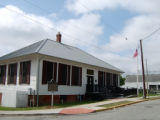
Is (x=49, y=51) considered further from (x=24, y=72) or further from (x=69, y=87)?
(x=69, y=87)

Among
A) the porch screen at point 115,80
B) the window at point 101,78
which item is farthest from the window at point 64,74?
the porch screen at point 115,80

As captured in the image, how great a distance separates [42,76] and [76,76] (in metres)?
4.87

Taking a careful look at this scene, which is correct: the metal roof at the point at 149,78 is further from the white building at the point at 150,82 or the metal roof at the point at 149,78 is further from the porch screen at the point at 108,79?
the porch screen at the point at 108,79

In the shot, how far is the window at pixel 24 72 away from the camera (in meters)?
18.6

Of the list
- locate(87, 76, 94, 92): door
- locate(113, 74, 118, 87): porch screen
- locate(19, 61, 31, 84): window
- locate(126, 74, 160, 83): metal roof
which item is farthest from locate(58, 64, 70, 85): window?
locate(126, 74, 160, 83): metal roof

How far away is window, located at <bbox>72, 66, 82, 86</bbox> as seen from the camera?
839 inches

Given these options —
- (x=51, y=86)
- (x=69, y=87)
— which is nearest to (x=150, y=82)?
(x=69, y=87)

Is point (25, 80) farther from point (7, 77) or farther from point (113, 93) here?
point (113, 93)

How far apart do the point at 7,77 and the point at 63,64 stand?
21.7 feet

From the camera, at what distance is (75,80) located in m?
21.5

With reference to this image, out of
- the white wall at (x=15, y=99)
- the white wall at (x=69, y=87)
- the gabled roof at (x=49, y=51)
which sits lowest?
the white wall at (x=15, y=99)

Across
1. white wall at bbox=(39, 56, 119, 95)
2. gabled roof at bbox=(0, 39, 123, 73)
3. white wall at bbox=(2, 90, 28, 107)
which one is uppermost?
gabled roof at bbox=(0, 39, 123, 73)

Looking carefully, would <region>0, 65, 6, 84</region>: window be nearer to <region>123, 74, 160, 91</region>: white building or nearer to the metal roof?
<region>123, 74, 160, 91</region>: white building

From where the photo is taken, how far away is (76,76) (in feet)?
71.4
